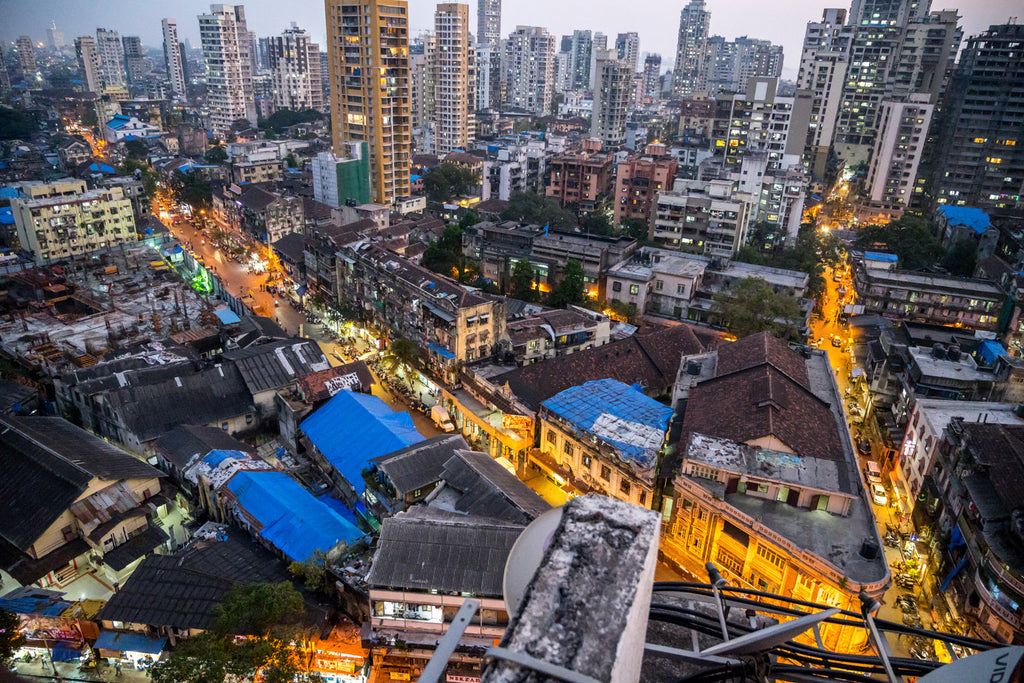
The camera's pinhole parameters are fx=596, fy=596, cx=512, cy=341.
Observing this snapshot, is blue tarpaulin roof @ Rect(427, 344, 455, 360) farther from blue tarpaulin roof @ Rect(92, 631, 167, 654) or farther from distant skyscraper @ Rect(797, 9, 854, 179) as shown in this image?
distant skyscraper @ Rect(797, 9, 854, 179)

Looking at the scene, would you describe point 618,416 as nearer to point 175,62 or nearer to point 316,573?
point 316,573

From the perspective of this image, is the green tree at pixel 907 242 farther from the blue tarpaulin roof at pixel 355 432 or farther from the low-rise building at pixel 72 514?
the low-rise building at pixel 72 514

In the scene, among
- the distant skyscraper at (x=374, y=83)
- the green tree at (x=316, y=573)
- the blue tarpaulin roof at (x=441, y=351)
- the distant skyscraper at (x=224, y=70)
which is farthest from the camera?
the distant skyscraper at (x=224, y=70)

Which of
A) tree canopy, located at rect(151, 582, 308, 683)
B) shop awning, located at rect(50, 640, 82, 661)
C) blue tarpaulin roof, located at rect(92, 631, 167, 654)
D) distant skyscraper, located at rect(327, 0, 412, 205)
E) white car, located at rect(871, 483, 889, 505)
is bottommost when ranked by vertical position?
white car, located at rect(871, 483, 889, 505)

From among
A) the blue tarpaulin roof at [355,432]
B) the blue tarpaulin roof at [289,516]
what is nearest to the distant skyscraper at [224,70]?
the blue tarpaulin roof at [355,432]

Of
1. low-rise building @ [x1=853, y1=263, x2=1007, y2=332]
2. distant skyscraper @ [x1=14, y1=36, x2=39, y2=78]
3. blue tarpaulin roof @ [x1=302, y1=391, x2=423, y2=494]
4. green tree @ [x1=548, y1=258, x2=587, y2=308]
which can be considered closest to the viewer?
blue tarpaulin roof @ [x1=302, y1=391, x2=423, y2=494]

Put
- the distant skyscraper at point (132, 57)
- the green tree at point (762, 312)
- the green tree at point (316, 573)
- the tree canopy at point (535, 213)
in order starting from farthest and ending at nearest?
the distant skyscraper at point (132, 57), the tree canopy at point (535, 213), the green tree at point (762, 312), the green tree at point (316, 573)

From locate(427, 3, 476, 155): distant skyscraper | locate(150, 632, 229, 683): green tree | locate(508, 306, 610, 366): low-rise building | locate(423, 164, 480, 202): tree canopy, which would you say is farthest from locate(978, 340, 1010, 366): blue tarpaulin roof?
locate(427, 3, 476, 155): distant skyscraper

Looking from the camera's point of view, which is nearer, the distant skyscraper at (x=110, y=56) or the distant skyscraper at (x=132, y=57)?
the distant skyscraper at (x=110, y=56)
